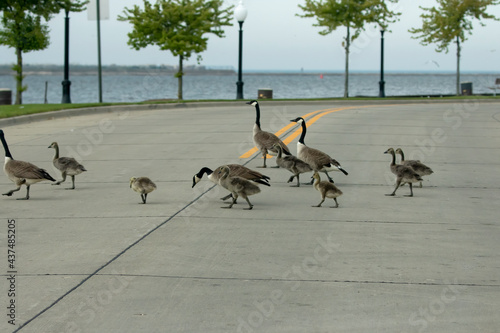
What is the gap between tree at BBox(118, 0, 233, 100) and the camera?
39094 millimetres

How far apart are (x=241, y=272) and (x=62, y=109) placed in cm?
2007

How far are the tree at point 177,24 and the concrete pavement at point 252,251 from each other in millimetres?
24013

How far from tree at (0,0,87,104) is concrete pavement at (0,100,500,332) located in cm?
1811

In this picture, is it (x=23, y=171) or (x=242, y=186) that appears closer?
(x=242, y=186)

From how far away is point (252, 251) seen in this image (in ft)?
25.8

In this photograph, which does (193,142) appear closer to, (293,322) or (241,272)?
(241,272)

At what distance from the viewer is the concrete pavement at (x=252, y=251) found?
5.89 m

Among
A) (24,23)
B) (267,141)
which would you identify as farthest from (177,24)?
(267,141)

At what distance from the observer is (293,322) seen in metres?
5.73

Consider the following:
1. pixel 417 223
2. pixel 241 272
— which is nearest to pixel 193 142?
pixel 417 223

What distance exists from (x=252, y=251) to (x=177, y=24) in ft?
110

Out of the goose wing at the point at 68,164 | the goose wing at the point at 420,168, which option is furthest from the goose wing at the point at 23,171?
the goose wing at the point at 420,168

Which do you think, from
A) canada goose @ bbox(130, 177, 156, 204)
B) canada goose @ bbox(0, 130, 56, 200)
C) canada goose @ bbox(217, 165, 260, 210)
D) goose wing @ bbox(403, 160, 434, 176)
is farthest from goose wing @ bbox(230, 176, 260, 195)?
goose wing @ bbox(403, 160, 434, 176)

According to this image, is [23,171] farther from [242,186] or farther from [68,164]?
[242,186]
